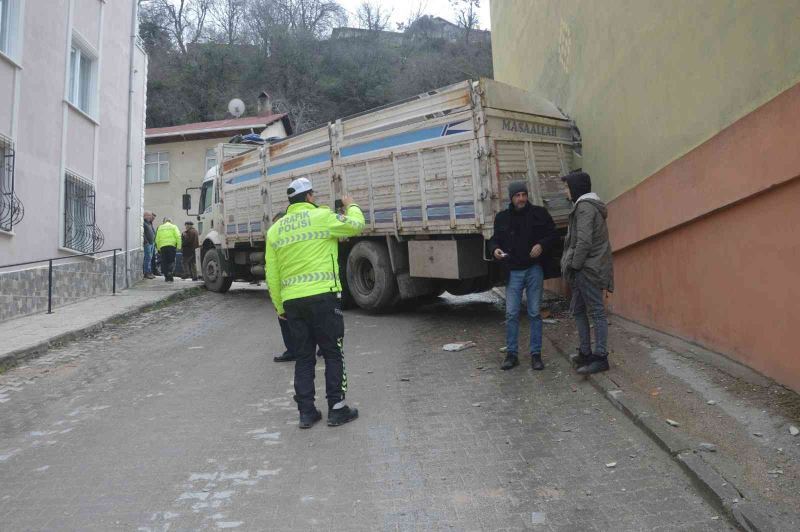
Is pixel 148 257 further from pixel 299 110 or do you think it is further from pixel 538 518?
pixel 299 110

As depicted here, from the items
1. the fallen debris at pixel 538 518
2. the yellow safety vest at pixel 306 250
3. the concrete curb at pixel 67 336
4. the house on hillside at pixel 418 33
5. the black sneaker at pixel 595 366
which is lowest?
the fallen debris at pixel 538 518

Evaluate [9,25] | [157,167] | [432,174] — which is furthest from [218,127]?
[432,174]

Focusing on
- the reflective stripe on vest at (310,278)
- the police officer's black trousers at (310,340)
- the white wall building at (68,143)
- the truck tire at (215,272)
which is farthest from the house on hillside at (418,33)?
the police officer's black trousers at (310,340)

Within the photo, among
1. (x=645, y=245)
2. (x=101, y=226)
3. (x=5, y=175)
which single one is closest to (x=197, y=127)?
(x=101, y=226)

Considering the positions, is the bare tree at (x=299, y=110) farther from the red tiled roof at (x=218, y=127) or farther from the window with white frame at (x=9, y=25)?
the window with white frame at (x=9, y=25)

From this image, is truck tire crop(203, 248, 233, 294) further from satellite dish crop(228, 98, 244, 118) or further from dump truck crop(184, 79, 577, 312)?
satellite dish crop(228, 98, 244, 118)

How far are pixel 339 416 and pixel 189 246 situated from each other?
1320cm

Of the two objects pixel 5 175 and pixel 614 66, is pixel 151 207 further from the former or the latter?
pixel 614 66

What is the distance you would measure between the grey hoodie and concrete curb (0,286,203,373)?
592 cm

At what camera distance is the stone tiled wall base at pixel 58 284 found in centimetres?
923

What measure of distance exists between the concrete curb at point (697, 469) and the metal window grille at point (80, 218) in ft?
33.3

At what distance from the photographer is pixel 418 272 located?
8.84 metres

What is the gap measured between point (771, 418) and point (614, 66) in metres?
5.01

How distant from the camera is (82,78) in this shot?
12602mm
